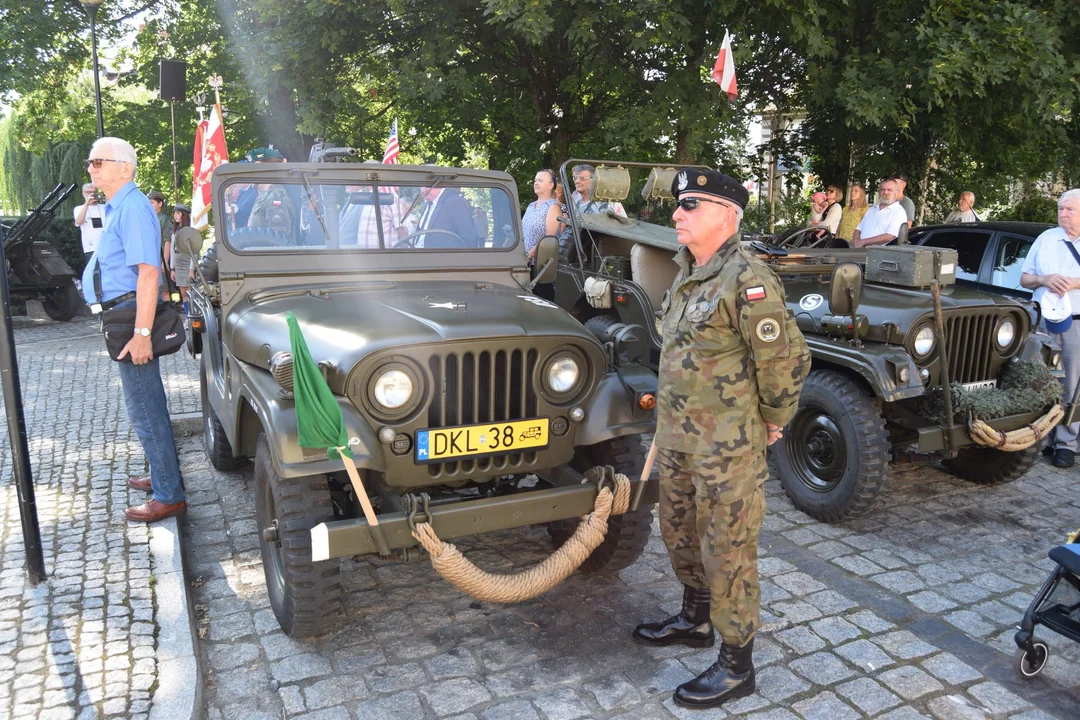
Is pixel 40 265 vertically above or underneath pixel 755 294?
underneath

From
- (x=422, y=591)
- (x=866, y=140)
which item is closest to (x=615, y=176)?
(x=422, y=591)

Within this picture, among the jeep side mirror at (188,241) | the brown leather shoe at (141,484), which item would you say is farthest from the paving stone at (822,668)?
the brown leather shoe at (141,484)

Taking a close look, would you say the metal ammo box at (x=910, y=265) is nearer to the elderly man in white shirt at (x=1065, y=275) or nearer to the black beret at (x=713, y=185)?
the elderly man in white shirt at (x=1065, y=275)

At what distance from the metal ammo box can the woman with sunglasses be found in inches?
98.4

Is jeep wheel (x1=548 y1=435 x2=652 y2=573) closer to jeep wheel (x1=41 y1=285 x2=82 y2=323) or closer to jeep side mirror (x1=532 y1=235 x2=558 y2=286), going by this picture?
jeep side mirror (x1=532 y1=235 x2=558 y2=286)

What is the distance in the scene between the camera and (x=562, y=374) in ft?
11.9

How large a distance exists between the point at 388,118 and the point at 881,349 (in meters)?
11.5

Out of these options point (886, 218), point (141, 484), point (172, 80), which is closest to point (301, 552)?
point (141, 484)

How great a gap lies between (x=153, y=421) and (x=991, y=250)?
664 cm

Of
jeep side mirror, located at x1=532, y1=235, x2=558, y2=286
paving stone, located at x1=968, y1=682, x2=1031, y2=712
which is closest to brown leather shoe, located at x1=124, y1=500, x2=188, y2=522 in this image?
jeep side mirror, located at x1=532, y1=235, x2=558, y2=286

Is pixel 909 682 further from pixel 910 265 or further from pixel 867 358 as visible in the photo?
pixel 910 265

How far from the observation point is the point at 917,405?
17.0 ft

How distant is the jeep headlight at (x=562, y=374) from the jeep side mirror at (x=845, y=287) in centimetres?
168

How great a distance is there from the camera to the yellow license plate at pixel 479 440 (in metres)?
3.38
